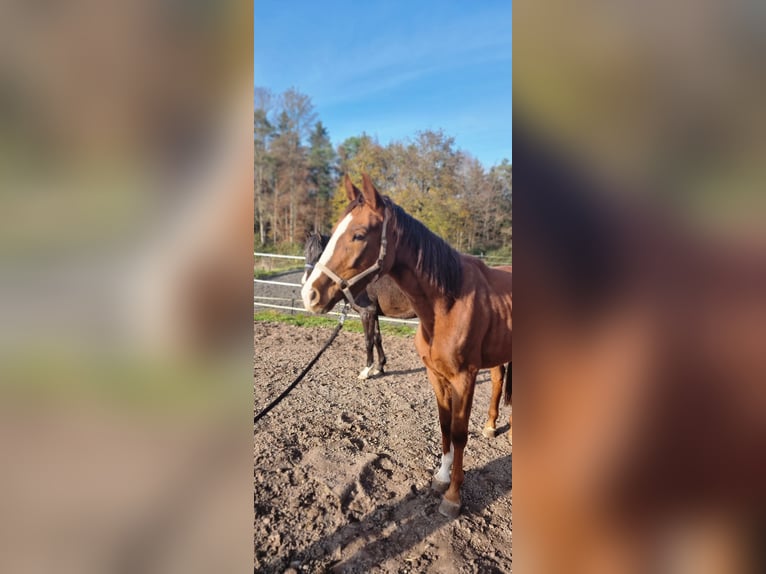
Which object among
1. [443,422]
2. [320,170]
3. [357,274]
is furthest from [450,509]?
[320,170]

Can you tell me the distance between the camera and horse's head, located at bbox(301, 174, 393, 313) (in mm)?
1861

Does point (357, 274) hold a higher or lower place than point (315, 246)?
lower

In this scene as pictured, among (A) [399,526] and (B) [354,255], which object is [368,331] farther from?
(B) [354,255]

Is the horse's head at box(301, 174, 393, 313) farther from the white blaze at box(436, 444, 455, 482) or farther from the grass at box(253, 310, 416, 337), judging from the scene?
the grass at box(253, 310, 416, 337)

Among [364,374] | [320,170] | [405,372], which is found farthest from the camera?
[320,170]

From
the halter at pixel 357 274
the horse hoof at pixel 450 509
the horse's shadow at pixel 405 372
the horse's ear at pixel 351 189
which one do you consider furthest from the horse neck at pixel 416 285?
the horse's shadow at pixel 405 372

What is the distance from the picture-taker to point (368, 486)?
252 cm

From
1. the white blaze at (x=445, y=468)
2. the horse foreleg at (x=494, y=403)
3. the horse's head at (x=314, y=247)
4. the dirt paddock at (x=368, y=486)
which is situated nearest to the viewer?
the dirt paddock at (x=368, y=486)

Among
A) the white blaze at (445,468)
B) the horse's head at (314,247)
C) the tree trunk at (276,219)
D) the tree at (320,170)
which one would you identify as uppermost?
the tree at (320,170)

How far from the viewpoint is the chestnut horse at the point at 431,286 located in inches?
73.8

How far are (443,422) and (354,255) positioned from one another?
4.45 feet

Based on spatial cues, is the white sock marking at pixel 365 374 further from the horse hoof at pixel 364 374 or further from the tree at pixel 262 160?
the tree at pixel 262 160
